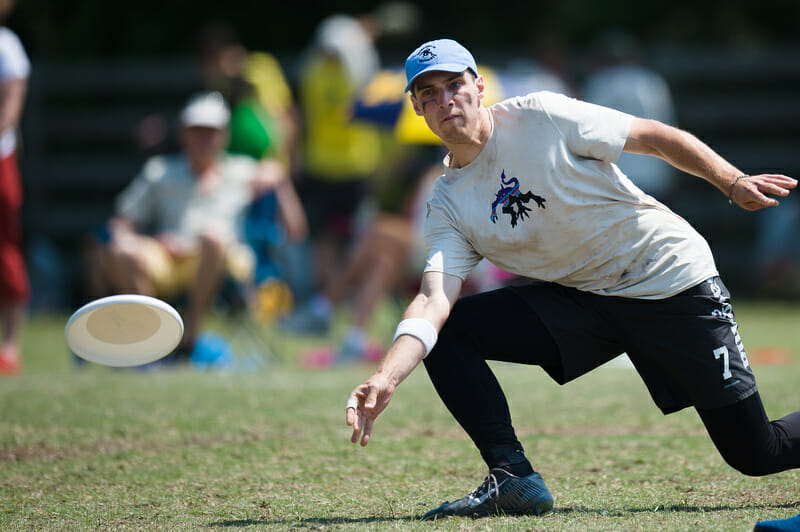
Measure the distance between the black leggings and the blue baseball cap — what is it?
0.89 m

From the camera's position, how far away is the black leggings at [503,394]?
12.6ft

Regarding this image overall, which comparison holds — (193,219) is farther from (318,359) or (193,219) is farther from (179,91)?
(179,91)

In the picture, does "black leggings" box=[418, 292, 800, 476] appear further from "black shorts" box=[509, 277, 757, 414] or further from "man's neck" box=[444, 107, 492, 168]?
"man's neck" box=[444, 107, 492, 168]

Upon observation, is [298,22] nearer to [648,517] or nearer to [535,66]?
[535,66]

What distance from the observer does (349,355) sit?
8.27 meters

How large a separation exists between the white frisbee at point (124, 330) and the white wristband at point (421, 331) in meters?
0.87

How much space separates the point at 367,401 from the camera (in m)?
3.50

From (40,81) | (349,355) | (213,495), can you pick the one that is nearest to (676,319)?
(213,495)

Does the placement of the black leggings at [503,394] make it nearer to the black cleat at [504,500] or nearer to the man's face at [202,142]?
the black cleat at [504,500]

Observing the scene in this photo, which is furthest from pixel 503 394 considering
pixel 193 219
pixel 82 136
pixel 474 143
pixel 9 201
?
pixel 82 136

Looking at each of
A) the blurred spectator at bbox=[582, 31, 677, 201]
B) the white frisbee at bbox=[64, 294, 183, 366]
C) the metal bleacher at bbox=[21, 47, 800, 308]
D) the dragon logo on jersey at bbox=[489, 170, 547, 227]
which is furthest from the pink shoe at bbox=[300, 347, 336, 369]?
the metal bleacher at bbox=[21, 47, 800, 308]

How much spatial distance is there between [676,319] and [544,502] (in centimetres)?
80

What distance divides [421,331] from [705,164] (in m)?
1.14

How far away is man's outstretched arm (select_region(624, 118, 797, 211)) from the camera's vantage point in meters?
3.71
